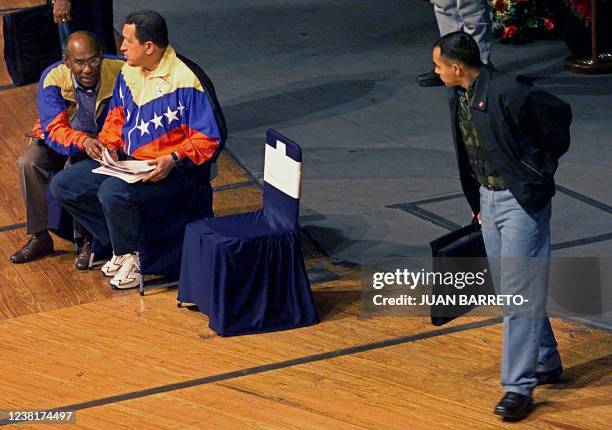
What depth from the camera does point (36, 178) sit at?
7.53 metres

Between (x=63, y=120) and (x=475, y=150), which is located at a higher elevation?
(x=475, y=150)

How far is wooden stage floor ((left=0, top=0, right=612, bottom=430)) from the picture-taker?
568 cm

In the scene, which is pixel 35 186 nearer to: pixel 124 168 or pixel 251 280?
pixel 124 168

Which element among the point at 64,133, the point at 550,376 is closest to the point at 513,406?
the point at 550,376

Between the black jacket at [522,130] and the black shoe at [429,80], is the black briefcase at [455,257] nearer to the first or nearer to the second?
the black jacket at [522,130]

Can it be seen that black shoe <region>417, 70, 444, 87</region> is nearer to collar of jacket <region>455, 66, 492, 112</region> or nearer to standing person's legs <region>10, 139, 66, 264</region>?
standing person's legs <region>10, 139, 66, 264</region>

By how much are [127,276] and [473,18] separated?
11.6 feet

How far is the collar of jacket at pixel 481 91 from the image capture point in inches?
212

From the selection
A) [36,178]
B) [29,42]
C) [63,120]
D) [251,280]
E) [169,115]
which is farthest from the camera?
[29,42]

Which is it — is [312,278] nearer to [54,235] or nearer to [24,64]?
[54,235]

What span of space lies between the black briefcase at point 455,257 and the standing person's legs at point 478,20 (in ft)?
12.2

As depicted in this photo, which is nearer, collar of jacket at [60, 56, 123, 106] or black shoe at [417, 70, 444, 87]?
collar of jacket at [60, 56, 123, 106]

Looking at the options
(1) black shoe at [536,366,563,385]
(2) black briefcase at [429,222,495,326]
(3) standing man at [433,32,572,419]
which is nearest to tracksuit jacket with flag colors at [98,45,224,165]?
(2) black briefcase at [429,222,495,326]

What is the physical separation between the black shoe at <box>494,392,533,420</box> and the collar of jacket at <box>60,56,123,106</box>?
309 centimetres
